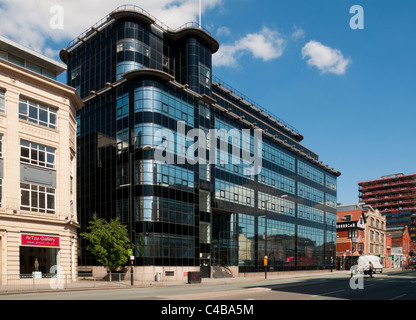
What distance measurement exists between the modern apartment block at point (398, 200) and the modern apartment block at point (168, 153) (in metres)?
129

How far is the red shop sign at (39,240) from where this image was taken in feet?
120

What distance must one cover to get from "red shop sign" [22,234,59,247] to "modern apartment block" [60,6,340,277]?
29.7 ft

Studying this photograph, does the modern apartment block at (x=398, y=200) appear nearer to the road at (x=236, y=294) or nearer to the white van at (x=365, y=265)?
the white van at (x=365, y=265)

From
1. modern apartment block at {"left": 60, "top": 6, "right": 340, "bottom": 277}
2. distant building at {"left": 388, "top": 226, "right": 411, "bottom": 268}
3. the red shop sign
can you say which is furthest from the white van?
distant building at {"left": 388, "top": 226, "right": 411, "bottom": 268}

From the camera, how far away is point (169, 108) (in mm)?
53812

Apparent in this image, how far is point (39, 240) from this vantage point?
37.6 metres

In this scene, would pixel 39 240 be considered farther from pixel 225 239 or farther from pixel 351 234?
pixel 351 234

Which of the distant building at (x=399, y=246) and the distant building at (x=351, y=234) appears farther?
the distant building at (x=399, y=246)

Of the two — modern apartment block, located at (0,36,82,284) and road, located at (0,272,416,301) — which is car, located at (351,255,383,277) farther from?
modern apartment block, located at (0,36,82,284)

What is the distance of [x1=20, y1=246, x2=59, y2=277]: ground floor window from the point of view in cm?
3741

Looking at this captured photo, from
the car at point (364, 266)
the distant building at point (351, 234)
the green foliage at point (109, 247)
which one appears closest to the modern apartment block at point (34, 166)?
the green foliage at point (109, 247)

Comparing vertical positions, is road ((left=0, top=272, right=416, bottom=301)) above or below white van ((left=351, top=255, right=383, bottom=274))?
above

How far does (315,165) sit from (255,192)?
1223 inches

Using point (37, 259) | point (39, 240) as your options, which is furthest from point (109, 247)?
point (39, 240)
